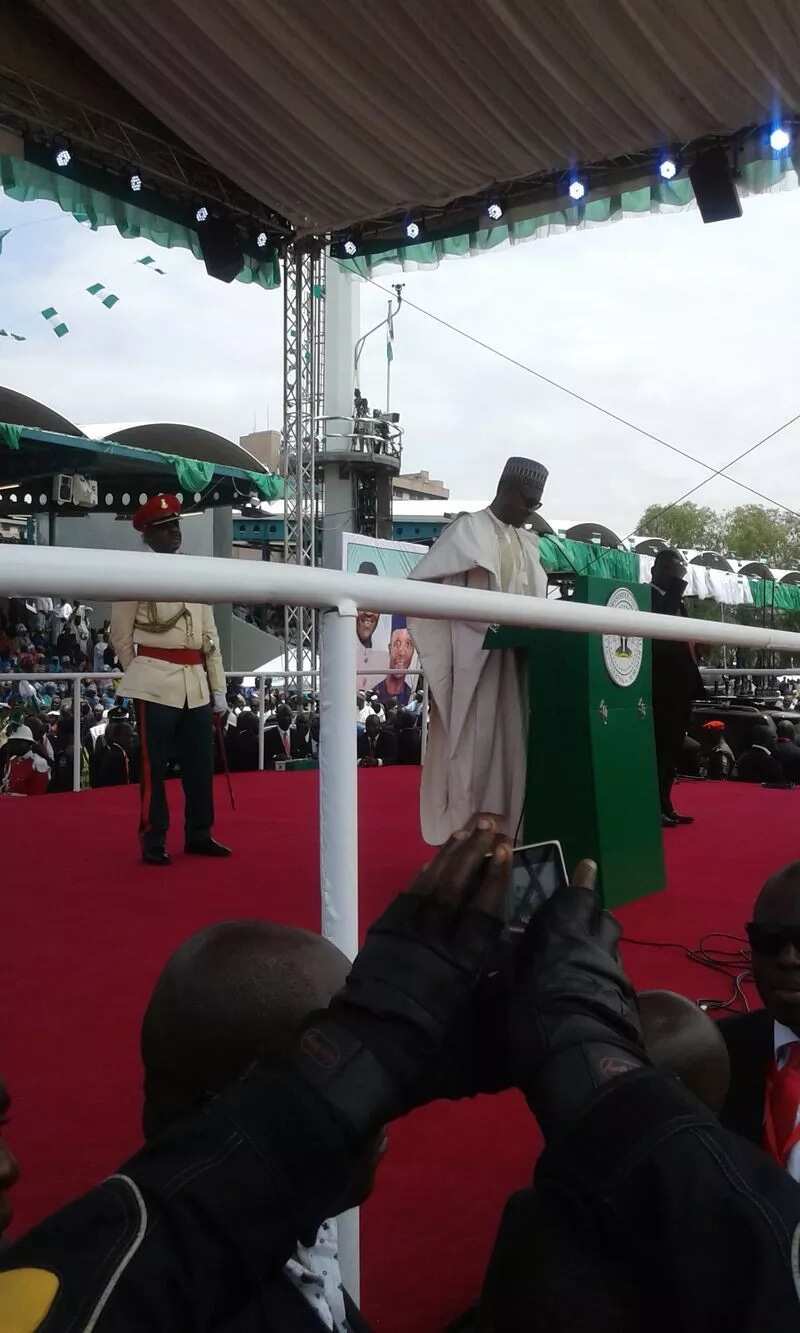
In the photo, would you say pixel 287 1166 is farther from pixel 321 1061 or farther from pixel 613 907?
pixel 613 907

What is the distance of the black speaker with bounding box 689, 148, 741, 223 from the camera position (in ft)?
22.3

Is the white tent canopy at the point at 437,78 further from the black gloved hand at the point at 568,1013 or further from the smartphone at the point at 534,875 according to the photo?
the black gloved hand at the point at 568,1013

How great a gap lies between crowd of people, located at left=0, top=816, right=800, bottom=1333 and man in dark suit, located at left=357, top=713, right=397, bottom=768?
22.4 feet

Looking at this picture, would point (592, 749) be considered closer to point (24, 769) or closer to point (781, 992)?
point (781, 992)

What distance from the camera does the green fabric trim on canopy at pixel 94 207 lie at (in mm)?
6809

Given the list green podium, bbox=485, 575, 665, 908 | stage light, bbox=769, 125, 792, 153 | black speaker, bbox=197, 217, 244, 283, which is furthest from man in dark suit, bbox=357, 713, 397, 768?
stage light, bbox=769, 125, 792, 153

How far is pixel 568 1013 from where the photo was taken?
611mm

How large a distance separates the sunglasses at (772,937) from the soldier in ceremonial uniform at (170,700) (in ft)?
9.29

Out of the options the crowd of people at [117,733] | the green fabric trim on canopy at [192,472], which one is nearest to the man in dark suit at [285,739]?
the crowd of people at [117,733]

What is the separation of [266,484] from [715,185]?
6676 mm

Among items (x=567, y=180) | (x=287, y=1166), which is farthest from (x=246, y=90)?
(x=287, y=1166)

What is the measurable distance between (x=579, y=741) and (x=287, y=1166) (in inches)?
106

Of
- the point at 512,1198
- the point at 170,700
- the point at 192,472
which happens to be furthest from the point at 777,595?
the point at 512,1198

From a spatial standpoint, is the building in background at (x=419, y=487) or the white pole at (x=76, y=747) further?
the building in background at (x=419, y=487)
